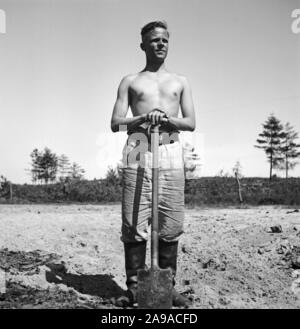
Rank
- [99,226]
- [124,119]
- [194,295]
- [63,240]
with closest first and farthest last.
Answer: [124,119]
[194,295]
[63,240]
[99,226]

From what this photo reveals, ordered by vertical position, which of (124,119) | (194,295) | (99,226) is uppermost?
(124,119)

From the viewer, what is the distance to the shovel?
10.3 feet

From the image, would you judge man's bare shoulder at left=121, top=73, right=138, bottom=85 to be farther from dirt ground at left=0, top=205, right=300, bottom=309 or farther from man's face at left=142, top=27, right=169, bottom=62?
dirt ground at left=0, top=205, right=300, bottom=309

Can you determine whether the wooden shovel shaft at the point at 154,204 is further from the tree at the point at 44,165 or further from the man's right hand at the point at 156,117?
the tree at the point at 44,165

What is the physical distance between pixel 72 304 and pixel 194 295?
1216 mm

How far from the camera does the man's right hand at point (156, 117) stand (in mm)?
3217

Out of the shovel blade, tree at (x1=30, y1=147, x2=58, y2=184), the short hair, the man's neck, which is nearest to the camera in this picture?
the shovel blade

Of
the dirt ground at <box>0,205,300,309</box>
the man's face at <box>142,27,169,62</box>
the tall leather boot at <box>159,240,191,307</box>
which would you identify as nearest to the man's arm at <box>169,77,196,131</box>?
the man's face at <box>142,27,169,62</box>

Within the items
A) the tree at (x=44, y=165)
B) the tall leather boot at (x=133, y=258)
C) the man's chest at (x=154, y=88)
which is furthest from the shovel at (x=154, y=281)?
the tree at (x=44, y=165)

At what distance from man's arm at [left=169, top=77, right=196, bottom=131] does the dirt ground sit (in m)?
1.59

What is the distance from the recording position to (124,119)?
3.38 metres

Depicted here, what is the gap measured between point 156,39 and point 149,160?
3.42 ft
